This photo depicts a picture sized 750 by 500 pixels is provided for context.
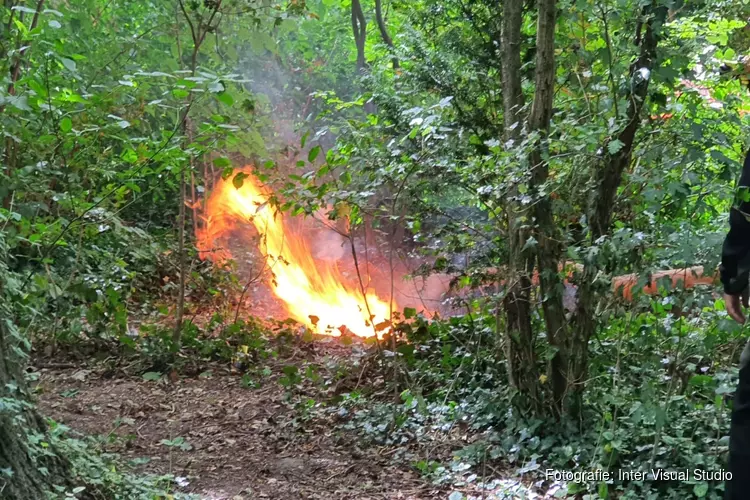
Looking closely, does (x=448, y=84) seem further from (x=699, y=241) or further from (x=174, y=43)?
(x=699, y=241)

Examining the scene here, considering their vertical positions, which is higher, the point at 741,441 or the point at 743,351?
the point at 743,351

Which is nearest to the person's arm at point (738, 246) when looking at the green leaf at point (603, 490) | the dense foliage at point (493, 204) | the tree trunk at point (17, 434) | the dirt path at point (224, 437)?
the dense foliage at point (493, 204)

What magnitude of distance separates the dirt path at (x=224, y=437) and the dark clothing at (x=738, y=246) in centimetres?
199

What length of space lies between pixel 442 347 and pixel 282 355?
2.02 meters

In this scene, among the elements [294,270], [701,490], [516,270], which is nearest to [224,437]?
[516,270]

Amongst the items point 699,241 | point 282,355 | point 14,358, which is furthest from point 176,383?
point 699,241

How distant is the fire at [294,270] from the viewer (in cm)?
834

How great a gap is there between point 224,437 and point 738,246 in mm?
3743

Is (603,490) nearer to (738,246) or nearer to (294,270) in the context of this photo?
(738,246)

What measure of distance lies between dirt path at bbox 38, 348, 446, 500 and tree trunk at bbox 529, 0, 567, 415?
112 centimetres

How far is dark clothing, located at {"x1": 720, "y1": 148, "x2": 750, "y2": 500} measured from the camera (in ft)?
8.03

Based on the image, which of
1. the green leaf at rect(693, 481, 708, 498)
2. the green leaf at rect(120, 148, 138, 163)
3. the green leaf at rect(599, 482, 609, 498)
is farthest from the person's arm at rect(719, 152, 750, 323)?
the green leaf at rect(120, 148, 138, 163)

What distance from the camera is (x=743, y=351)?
8.31 feet

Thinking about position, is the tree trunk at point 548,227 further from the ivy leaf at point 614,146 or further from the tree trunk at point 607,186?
the ivy leaf at point 614,146
